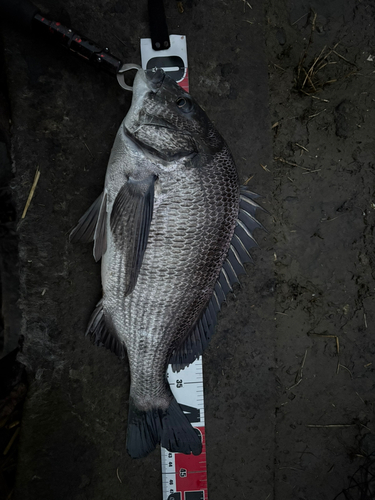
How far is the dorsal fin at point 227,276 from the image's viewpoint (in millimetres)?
2156

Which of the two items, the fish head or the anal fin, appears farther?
the anal fin

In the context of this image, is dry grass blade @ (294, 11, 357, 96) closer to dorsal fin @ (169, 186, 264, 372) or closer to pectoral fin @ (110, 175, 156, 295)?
dorsal fin @ (169, 186, 264, 372)

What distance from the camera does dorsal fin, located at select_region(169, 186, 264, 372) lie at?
2156 millimetres

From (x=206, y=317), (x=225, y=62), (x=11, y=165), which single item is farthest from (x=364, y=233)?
(x=11, y=165)

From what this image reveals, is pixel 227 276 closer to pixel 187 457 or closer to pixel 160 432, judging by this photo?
pixel 160 432

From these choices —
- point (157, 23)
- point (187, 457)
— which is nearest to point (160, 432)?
point (187, 457)

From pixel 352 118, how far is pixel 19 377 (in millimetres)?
3085

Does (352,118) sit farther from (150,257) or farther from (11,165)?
(11,165)

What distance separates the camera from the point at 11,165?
2.36m

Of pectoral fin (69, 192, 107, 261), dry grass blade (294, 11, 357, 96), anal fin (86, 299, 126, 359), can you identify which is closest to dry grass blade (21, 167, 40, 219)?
pectoral fin (69, 192, 107, 261)

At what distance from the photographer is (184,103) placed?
6.70 feet

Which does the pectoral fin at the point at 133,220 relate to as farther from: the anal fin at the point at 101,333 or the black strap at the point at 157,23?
the black strap at the point at 157,23

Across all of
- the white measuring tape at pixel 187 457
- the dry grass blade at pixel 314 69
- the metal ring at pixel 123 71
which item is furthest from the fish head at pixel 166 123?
the dry grass blade at pixel 314 69

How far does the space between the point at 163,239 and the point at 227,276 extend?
1.63 ft
